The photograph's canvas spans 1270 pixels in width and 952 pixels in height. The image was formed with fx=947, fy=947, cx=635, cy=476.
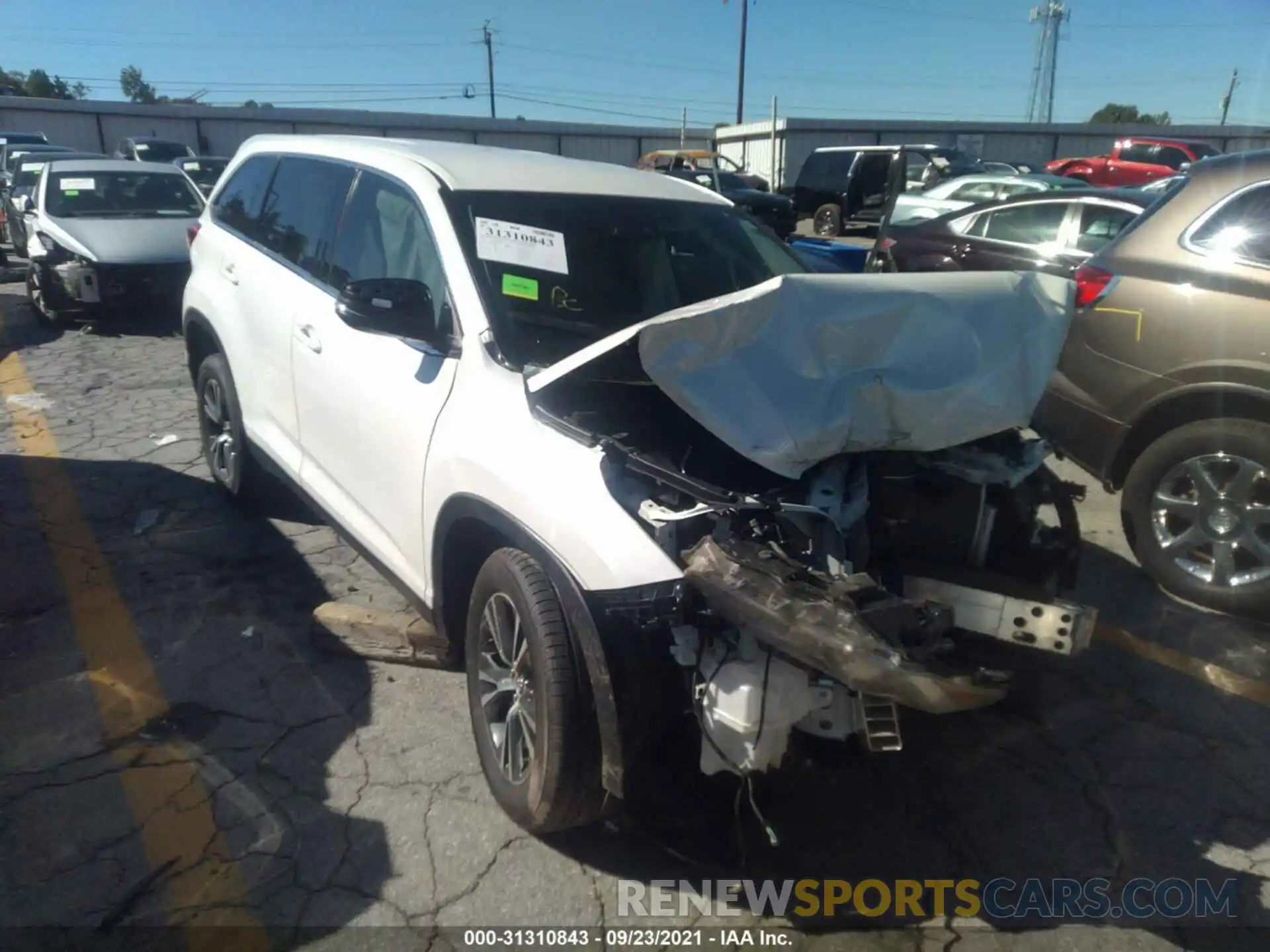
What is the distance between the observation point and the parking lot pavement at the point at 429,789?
2.60 meters

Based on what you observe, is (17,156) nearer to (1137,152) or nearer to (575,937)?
(575,937)

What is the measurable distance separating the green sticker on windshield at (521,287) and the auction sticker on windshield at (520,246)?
0.05 m

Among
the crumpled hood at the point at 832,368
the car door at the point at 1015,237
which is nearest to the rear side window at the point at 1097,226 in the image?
the car door at the point at 1015,237

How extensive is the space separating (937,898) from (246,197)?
→ 4525mm

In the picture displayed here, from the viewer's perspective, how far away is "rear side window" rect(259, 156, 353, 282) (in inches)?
157

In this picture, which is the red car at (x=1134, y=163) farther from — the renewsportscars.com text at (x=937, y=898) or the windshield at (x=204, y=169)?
the renewsportscars.com text at (x=937, y=898)

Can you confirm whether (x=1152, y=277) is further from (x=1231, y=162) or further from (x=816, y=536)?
(x=816, y=536)

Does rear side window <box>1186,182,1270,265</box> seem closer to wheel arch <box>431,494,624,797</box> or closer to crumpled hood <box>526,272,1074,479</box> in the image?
crumpled hood <box>526,272,1074,479</box>

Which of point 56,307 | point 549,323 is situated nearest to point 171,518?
point 549,323

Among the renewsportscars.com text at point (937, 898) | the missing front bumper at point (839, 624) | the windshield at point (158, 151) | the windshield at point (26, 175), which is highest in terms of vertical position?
the windshield at point (158, 151)

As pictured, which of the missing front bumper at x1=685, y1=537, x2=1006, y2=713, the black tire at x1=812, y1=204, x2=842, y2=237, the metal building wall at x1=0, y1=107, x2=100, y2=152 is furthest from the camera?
the metal building wall at x1=0, y1=107, x2=100, y2=152

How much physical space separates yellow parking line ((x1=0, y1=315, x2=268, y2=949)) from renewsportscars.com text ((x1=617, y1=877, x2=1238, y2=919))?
3.63 feet

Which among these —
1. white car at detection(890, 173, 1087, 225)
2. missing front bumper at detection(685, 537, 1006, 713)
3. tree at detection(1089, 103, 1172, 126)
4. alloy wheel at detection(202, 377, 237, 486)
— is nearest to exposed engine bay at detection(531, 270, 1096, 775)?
missing front bumper at detection(685, 537, 1006, 713)

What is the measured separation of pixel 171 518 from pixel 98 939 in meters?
3.06
